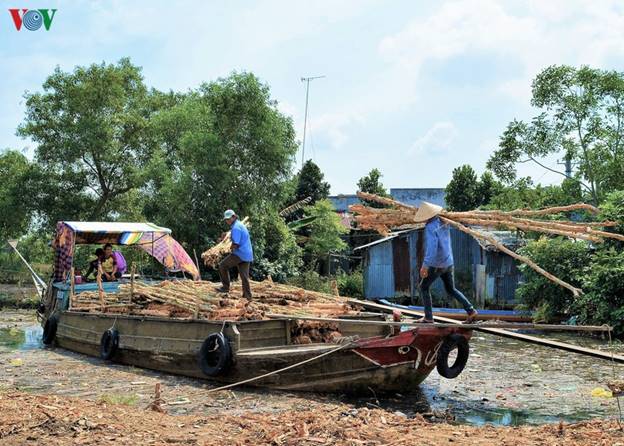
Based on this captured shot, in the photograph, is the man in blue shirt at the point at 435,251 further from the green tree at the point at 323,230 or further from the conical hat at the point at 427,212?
the green tree at the point at 323,230

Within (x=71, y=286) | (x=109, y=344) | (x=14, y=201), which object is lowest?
(x=109, y=344)

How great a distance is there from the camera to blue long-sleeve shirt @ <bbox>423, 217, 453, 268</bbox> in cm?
837

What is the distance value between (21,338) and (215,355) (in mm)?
9383

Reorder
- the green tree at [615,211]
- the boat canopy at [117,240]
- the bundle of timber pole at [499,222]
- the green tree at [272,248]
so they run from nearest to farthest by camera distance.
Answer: the bundle of timber pole at [499,222] → the boat canopy at [117,240] → the green tree at [615,211] → the green tree at [272,248]

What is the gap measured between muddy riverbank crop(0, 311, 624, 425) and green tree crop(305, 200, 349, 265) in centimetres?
1785

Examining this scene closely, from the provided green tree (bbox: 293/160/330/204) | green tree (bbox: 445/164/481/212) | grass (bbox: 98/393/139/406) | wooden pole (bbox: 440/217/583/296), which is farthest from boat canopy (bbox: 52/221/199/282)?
green tree (bbox: 445/164/481/212)

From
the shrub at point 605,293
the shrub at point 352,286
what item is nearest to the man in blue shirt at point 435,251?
the shrub at point 605,293

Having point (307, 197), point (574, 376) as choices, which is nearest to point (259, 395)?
point (574, 376)

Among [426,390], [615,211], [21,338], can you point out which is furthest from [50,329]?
[615,211]

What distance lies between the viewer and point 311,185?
116 feet

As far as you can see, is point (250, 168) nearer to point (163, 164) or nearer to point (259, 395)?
point (163, 164)

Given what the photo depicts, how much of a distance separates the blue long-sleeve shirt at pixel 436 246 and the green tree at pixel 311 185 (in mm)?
26654

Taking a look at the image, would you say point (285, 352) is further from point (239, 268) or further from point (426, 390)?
point (426, 390)

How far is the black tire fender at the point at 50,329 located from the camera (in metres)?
14.9
